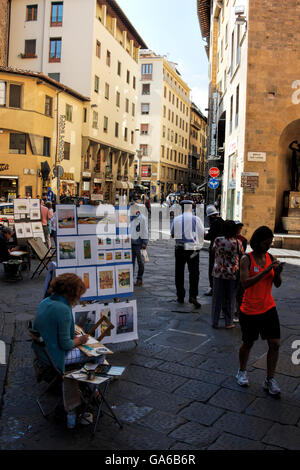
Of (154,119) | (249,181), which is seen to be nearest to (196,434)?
(249,181)

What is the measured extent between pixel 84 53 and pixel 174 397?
37801 mm

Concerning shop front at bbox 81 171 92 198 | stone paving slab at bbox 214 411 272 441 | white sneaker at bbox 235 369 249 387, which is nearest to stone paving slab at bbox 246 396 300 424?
stone paving slab at bbox 214 411 272 441

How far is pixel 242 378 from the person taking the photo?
474cm

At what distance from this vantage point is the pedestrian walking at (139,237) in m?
9.68

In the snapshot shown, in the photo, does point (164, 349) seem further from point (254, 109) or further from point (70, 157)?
point (70, 157)

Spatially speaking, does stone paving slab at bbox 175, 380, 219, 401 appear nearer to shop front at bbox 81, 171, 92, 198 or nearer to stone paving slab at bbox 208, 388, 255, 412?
stone paving slab at bbox 208, 388, 255, 412

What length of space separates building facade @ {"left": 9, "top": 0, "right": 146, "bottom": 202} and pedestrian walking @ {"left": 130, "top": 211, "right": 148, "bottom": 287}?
89.5 feet

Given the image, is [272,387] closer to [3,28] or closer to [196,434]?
[196,434]

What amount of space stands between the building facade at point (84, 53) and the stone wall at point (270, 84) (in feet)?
67.9

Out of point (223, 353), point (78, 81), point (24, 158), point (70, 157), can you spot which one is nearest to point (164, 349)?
point (223, 353)

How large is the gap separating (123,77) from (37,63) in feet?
33.3

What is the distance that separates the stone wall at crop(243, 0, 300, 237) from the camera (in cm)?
1772

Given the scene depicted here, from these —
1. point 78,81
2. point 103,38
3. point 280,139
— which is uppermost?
point 103,38
